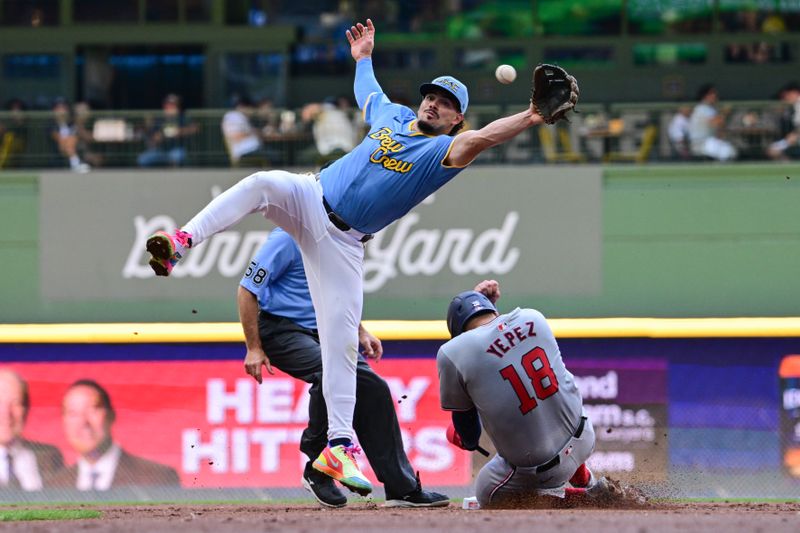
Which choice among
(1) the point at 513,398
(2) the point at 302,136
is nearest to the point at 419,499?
(1) the point at 513,398

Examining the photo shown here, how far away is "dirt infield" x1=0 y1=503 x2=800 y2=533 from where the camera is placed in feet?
20.3

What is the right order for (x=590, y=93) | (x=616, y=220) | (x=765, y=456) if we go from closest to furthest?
(x=765, y=456) < (x=616, y=220) < (x=590, y=93)

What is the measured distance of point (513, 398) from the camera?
753cm

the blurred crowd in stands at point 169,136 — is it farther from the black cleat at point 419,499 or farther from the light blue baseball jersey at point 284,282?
the black cleat at point 419,499

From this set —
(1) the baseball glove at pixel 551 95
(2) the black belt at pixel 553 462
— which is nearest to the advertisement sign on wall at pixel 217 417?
(2) the black belt at pixel 553 462

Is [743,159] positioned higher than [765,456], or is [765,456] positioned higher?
A: [743,159]

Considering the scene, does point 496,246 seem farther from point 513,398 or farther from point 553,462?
point 513,398

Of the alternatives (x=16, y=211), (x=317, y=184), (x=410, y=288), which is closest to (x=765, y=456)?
(x=410, y=288)

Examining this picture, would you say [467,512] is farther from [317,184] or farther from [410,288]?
[410,288]

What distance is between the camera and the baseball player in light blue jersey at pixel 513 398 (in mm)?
7516

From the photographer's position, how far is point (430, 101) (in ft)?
24.8

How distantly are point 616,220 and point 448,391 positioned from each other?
21.8 feet

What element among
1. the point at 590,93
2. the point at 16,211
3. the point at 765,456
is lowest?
the point at 765,456

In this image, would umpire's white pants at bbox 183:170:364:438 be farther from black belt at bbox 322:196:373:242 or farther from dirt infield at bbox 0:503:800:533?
dirt infield at bbox 0:503:800:533
